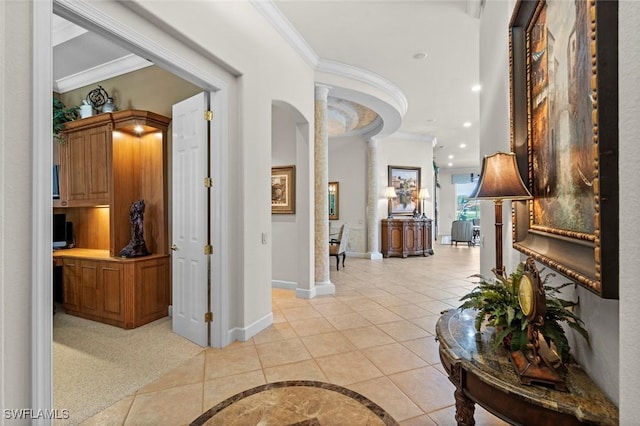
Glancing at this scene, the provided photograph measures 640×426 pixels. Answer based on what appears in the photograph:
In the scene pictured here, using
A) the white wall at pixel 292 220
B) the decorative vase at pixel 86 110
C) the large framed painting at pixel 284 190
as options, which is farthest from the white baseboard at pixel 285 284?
the decorative vase at pixel 86 110

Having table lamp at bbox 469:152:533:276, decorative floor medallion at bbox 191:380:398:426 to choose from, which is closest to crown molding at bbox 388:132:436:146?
table lamp at bbox 469:152:533:276

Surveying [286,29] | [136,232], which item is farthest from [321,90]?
[136,232]

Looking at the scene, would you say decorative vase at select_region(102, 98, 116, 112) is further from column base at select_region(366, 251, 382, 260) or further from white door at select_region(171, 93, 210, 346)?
column base at select_region(366, 251, 382, 260)

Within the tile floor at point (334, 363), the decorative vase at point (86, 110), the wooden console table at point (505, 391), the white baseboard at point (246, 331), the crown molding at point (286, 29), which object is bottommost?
the tile floor at point (334, 363)

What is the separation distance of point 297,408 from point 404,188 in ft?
25.1

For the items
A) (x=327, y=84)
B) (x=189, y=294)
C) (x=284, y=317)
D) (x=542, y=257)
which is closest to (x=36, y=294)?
(x=189, y=294)

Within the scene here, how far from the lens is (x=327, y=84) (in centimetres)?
462

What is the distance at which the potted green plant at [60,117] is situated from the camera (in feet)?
13.0

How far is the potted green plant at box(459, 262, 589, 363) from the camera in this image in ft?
3.39

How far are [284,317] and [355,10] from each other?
3.60 m

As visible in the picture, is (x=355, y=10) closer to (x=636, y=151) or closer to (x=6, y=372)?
(x=636, y=151)

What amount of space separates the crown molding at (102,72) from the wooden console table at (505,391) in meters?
4.47

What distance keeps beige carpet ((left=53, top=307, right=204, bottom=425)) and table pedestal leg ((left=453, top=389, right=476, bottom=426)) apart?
2.22 meters

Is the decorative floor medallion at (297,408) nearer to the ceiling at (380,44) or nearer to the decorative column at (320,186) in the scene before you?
the decorative column at (320,186)
